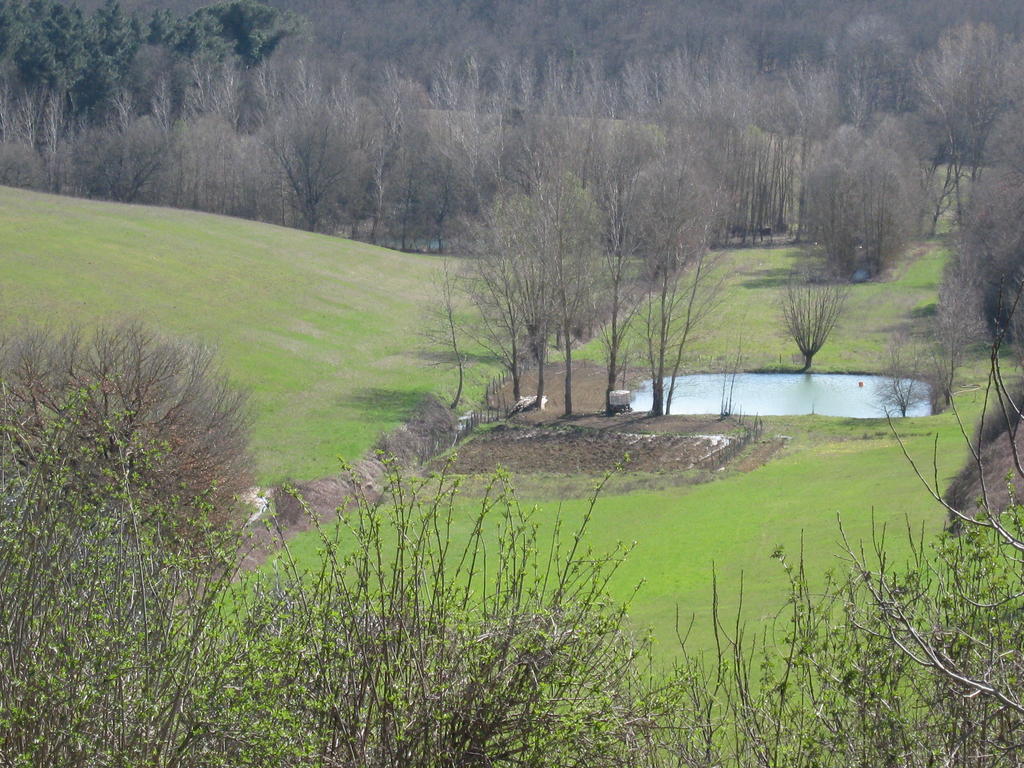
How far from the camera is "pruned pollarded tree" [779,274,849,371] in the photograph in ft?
172

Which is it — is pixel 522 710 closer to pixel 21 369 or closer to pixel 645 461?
pixel 21 369

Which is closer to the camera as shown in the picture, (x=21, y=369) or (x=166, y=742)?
(x=166, y=742)

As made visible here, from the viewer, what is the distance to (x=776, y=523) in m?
26.3

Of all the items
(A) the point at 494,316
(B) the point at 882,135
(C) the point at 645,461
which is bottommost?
(C) the point at 645,461

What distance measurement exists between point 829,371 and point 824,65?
7994 centimetres

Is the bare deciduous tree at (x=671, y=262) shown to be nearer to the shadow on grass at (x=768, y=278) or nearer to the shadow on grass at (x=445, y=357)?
the shadow on grass at (x=445, y=357)

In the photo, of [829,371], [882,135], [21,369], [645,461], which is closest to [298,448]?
[645,461]

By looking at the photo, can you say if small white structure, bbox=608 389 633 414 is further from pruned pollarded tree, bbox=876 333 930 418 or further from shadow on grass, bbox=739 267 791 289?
shadow on grass, bbox=739 267 791 289

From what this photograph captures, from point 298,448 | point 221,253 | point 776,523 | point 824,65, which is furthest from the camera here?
point 824,65

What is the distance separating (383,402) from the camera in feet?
139

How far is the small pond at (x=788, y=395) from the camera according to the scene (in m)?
44.5

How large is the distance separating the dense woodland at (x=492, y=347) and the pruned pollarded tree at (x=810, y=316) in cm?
26

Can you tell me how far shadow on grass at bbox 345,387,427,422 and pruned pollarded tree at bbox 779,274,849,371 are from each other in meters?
19.7

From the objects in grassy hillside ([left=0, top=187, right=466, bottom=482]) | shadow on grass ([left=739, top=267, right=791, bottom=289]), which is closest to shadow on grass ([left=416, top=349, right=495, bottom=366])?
grassy hillside ([left=0, top=187, right=466, bottom=482])
